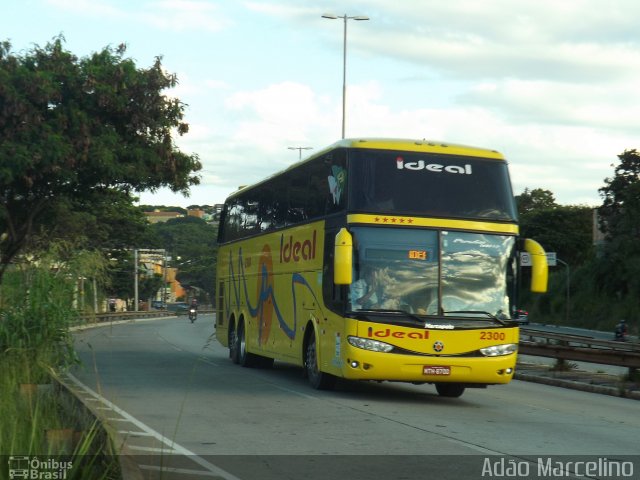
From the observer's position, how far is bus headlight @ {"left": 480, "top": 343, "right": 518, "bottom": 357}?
16094 mm

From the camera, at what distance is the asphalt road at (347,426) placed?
980cm

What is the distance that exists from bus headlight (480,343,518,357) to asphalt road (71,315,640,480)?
30.4 inches

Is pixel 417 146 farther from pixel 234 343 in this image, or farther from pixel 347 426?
pixel 234 343

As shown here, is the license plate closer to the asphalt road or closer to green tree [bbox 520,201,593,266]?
the asphalt road

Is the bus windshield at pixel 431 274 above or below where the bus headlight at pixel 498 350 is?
above

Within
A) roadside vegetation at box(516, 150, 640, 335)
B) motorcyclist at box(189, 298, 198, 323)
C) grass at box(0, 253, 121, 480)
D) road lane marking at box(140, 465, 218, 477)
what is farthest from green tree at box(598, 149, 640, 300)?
road lane marking at box(140, 465, 218, 477)

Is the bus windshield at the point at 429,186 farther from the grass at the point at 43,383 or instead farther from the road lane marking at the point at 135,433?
the road lane marking at the point at 135,433

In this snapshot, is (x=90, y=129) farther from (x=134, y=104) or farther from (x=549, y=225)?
(x=549, y=225)

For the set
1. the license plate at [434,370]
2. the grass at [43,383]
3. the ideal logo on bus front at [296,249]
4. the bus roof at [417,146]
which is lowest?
the license plate at [434,370]

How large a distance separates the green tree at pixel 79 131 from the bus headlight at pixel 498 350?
670 inches

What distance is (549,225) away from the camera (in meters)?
116

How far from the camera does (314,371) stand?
18.2m

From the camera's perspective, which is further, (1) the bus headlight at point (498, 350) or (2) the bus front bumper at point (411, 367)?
(1) the bus headlight at point (498, 350)

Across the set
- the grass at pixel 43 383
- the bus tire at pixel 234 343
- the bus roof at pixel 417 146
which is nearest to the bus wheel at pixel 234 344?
the bus tire at pixel 234 343
